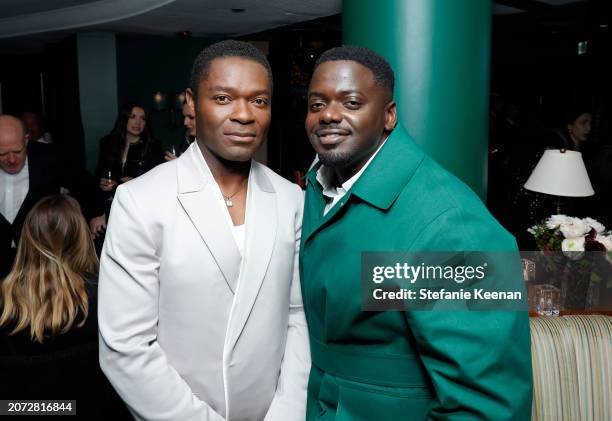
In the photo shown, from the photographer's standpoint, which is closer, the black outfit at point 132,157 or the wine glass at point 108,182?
the wine glass at point 108,182

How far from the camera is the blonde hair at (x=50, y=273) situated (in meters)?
1.74

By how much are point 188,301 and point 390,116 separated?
672mm

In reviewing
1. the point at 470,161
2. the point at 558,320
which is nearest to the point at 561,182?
the point at 470,161

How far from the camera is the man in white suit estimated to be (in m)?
1.36

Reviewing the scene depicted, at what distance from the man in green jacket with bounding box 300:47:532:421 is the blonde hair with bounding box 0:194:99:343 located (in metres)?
0.79

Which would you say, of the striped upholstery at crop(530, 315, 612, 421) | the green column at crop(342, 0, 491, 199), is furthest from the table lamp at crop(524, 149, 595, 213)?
the striped upholstery at crop(530, 315, 612, 421)

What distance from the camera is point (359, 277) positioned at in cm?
128

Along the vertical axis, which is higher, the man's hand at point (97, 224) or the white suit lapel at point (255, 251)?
the white suit lapel at point (255, 251)

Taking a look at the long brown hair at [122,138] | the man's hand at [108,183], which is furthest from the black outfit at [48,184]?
the long brown hair at [122,138]

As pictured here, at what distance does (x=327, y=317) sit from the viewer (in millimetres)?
1357

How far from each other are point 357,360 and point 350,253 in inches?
9.7

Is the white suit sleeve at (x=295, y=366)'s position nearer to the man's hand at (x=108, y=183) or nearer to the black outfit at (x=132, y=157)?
the man's hand at (x=108, y=183)

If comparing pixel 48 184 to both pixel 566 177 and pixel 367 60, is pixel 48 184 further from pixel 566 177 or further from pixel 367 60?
pixel 566 177

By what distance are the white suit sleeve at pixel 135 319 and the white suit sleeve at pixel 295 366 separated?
219 mm
